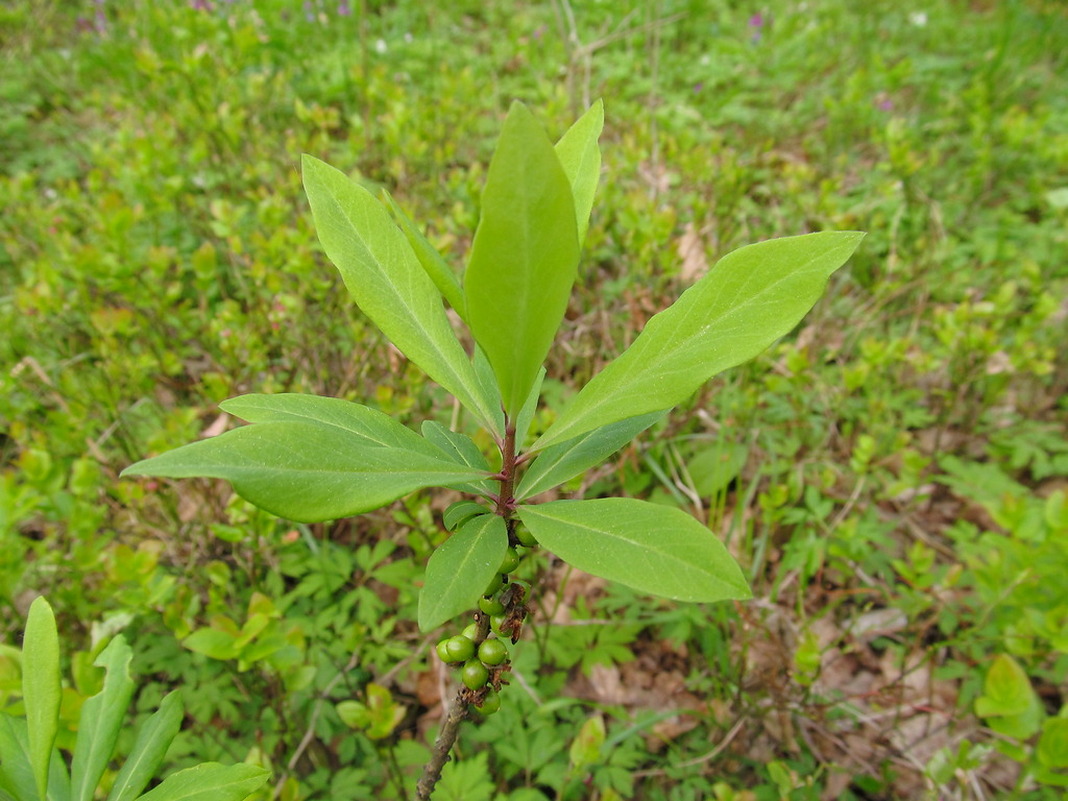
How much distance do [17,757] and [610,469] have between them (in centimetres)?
173

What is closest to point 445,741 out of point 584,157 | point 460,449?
point 460,449

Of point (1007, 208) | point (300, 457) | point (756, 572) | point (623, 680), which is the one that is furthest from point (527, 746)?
point (1007, 208)

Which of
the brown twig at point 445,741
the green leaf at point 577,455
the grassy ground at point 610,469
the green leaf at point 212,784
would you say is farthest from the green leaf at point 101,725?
the green leaf at point 577,455

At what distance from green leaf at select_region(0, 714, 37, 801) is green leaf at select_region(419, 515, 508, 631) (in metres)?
0.68

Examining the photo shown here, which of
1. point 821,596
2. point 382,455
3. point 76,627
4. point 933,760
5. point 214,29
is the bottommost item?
point 821,596

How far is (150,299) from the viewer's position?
2311 mm

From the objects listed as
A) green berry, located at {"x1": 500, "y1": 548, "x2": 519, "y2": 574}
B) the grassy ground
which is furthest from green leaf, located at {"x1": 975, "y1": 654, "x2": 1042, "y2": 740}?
green berry, located at {"x1": 500, "y1": 548, "x2": 519, "y2": 574}

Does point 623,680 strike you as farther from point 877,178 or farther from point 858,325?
point 877,178

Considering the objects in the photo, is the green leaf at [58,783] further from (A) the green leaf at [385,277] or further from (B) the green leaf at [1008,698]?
(B) the green leaf at [1008,698]

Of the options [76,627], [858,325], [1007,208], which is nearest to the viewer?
[76,627]

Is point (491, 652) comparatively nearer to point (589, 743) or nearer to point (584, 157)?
point (584, 157)

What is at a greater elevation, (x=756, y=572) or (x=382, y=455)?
(x=382, y=455)

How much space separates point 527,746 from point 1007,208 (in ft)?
13.4

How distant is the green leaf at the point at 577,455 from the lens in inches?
34.7
